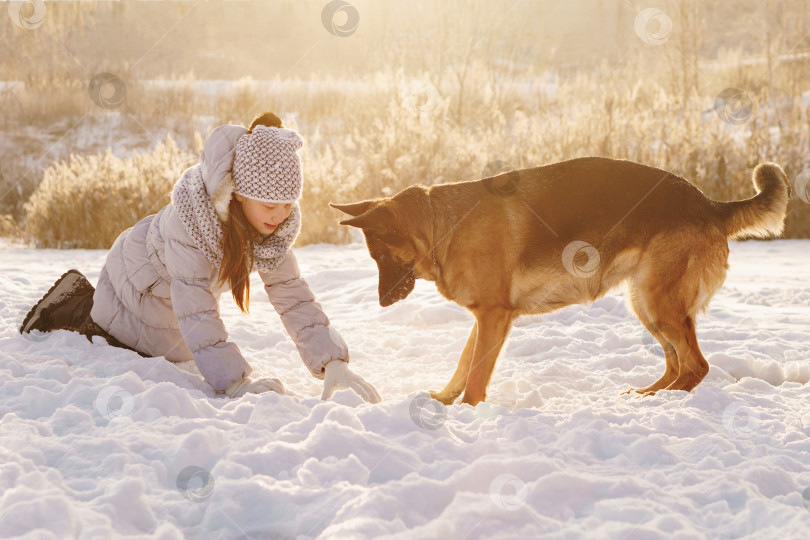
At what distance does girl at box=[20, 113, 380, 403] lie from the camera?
10.7 feet

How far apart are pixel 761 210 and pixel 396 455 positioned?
2649mm

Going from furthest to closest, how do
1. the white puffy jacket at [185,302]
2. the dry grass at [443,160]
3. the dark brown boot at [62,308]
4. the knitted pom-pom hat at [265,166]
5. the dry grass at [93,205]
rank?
the dry grass at [93,205] < the dry grass at [443,160] < the dark brown boot at [62,308] < the white puffy jacket at [185,302] < the knitted pom-pom hat at [265,166]

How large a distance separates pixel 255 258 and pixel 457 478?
1.79 m

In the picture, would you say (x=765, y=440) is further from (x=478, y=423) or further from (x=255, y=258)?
(x=255, y=258)

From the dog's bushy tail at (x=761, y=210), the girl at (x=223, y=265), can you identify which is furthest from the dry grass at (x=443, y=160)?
the girl at (x=223, y=265)

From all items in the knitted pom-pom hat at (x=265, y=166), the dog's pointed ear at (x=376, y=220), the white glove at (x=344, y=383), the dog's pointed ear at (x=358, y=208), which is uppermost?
the knitted pom-pom hat at (x=265, y=166)

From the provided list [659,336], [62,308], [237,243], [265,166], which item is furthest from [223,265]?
[659,336]

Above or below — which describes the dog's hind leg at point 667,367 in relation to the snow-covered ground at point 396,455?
below

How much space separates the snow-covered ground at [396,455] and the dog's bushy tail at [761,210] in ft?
2.77

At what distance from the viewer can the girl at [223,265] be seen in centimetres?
325

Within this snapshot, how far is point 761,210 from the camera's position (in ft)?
12.3

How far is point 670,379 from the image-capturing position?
380 centimetres

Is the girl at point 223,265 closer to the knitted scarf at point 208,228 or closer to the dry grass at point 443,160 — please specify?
the knitted scarf at point 208,228

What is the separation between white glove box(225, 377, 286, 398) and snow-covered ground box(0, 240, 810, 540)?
10 cm
